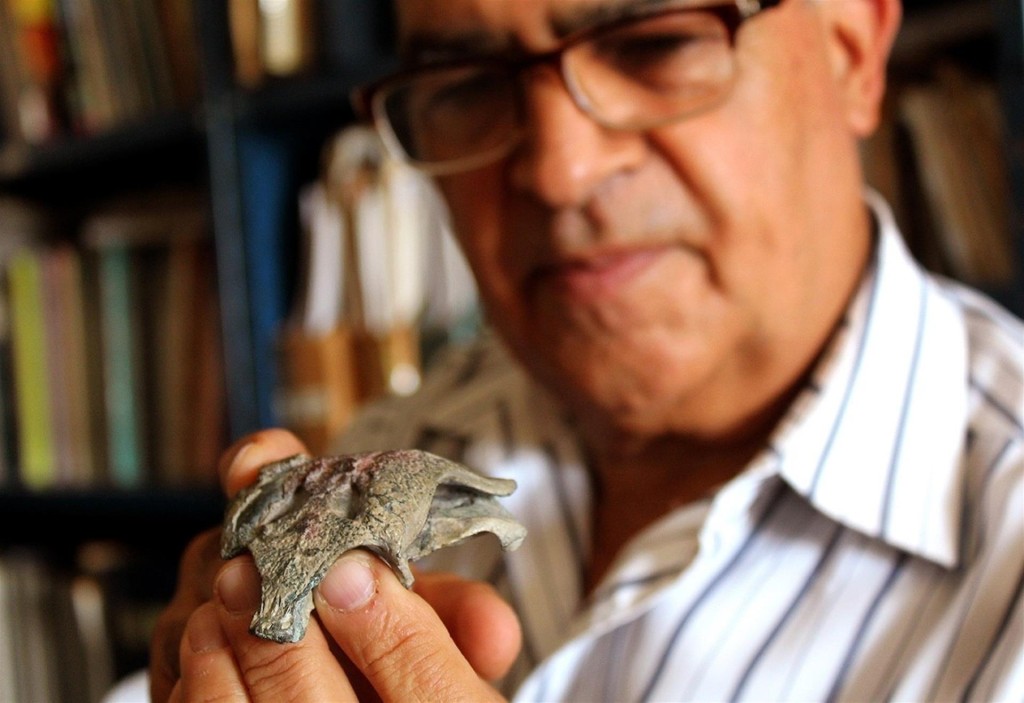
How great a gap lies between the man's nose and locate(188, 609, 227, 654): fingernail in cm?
42

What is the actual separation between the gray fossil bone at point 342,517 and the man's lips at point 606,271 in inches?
12.0

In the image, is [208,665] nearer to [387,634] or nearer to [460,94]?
[387,634]

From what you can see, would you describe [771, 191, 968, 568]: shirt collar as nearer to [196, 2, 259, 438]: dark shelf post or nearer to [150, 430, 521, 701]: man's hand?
[150, 430, 521, 701]: man's hand

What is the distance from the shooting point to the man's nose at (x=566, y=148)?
75 cm

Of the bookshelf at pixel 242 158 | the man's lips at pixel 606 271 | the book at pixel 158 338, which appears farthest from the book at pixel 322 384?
the man's lips at pixel 606 271

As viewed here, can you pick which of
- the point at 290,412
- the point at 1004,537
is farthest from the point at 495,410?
the point at 1004,537

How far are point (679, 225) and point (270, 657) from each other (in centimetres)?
47

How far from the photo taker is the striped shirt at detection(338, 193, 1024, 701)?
0.68 m

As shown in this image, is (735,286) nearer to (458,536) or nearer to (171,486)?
(458,536)

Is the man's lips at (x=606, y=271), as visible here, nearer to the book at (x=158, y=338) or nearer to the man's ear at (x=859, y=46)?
the man's ear at (x=859, y=46)

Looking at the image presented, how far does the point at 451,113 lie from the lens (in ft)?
2.95

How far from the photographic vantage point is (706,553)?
76cm

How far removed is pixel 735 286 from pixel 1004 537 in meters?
0.27

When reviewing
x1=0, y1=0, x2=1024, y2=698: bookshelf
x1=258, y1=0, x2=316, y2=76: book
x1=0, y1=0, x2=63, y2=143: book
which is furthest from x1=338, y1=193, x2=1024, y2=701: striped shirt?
x1=0, y1=0, x2=63, y2=143: book
